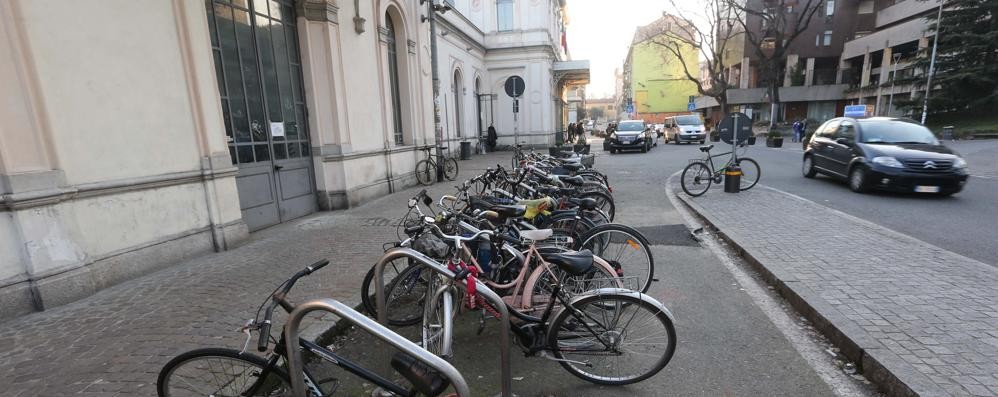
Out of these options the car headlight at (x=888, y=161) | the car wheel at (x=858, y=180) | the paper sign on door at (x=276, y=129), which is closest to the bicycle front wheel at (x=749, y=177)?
the car wheel at (x=858, y=180)

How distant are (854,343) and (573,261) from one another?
205cm

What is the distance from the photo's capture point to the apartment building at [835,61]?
3975cm

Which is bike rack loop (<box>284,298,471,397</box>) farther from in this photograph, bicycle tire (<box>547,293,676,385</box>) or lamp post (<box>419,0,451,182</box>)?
lamp post (<box>419,0,451,182</box>)

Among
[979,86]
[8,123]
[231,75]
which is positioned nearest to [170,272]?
[8,123]

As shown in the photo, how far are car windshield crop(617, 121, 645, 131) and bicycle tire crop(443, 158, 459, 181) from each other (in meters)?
12.6

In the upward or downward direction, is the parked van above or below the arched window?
below

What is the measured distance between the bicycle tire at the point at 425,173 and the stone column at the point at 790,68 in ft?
160

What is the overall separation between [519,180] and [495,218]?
7.75 ft

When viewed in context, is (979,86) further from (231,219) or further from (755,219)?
(231,219)

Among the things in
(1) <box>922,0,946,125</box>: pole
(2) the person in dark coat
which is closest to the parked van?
(2) the person in dark coat

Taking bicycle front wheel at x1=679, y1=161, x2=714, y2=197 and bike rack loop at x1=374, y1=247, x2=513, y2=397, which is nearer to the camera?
bike rack loop at x1=374, y1=247, x2=513, y2=397

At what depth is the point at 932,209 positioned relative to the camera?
760cm

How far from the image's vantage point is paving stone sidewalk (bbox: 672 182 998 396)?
2846 millimetres

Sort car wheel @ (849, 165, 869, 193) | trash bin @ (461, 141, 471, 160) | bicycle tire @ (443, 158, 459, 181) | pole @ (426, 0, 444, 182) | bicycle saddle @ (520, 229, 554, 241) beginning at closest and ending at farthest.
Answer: bicycle saddle @ (520, 229, 554, 241) < car wheel @ (849, 165, 869, 193) < pole @ (426, 0, 444, 182) < bicycle tire @ (443, 158, 459, 181) < trash bin @ (461, 141, 471, 160)
